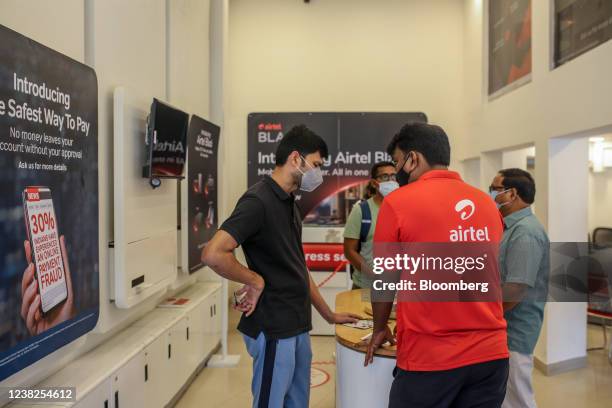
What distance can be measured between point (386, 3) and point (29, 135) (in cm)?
568

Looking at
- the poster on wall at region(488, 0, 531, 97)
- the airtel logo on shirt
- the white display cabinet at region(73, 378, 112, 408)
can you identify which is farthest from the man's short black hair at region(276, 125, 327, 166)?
the poster on wall at region(488, 0, 531, 97)

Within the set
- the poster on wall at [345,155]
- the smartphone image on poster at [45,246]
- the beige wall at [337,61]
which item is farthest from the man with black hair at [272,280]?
the beige wall at [337,61]

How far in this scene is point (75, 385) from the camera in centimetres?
232

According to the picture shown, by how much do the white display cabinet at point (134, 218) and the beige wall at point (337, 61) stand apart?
3.34 m

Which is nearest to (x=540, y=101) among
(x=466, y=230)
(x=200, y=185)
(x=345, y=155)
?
(x=345, y=155)

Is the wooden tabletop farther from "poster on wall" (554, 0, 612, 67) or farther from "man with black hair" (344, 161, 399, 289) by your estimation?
"poster on wall" (554, 0, 612, 67)

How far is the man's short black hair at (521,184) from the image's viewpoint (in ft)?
8.97

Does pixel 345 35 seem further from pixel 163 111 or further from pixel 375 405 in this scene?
pixel 375 405

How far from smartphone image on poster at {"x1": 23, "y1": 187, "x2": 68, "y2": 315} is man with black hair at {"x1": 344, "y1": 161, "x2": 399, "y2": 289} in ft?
7.03

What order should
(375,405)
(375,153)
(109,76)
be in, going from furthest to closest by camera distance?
(375,153), (109,76), (375,405)

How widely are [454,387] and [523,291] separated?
39.5 inches

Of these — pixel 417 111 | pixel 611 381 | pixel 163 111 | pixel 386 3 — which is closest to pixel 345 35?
pixel 386 3

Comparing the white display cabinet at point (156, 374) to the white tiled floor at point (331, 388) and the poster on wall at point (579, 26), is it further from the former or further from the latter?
the poster on wall at point (579, 26)

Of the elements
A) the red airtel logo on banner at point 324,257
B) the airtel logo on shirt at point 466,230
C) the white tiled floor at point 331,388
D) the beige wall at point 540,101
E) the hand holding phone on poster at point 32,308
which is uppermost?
the beige wall at point 540,101
